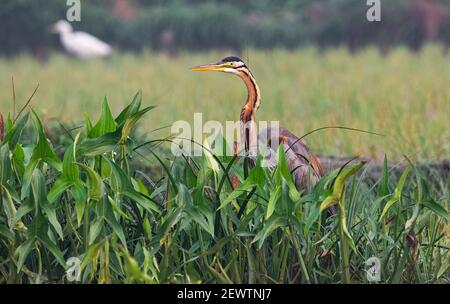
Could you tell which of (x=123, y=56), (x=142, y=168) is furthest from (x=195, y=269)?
(x=123, y=56)

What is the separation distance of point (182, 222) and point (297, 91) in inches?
257

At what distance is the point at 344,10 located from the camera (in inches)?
532

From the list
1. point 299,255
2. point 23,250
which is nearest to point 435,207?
point 299,255

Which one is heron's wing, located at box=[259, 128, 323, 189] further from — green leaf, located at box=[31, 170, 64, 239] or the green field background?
the green field background

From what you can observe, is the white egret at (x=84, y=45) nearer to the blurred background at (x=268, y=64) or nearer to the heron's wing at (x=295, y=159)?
the blurred background at (x=268, y=64)

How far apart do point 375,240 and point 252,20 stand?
10378 millimetres

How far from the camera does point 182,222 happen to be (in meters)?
3.48

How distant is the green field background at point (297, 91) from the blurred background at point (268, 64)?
0.6 inches

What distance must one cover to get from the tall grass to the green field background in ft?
7.97

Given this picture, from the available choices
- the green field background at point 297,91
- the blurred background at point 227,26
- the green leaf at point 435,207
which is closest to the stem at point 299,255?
the green leaf at point 435,207

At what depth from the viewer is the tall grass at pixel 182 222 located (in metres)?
3.41

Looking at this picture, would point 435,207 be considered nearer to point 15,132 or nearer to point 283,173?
point 283,173

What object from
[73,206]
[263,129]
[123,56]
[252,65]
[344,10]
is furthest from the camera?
[344,10]
